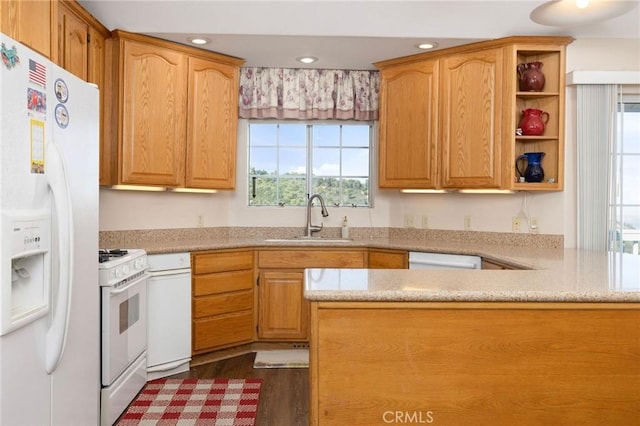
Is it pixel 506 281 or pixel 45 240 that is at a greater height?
pixel 45 240

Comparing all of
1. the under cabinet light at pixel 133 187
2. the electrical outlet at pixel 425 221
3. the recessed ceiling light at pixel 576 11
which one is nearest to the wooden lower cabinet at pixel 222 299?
the under cabinet light at pixel 133 187

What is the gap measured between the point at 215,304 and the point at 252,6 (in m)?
2.07

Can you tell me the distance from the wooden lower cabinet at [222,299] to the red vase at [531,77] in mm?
2330

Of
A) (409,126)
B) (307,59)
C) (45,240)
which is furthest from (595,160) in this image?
(45,240)

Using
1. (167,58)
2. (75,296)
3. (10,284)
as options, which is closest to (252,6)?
(167,58)

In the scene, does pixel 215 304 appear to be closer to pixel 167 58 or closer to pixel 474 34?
pixel 167 58

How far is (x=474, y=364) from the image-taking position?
64.9 inches

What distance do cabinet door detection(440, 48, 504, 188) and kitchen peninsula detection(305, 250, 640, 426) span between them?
1967mm

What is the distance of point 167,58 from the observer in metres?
3.62

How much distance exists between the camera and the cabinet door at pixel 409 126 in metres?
3.80

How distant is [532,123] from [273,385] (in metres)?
2.48

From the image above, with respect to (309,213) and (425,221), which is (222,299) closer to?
(309,213)

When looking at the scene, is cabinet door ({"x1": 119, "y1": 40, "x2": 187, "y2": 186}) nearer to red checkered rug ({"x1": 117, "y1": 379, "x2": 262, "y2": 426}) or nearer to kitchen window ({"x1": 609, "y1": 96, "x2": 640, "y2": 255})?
red checkered rug ({"x1": 117, "y1": 379, "x2": 262, "y2": 426})

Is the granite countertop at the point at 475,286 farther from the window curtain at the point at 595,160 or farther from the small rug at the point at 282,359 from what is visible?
the small rug at the point at 282,359
